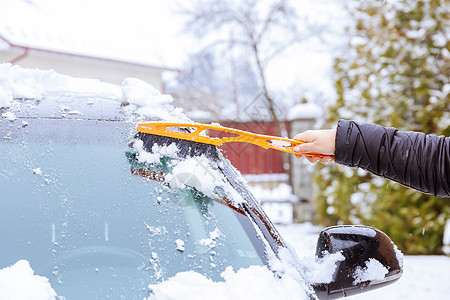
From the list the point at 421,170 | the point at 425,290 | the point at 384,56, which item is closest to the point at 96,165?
the point at 421,170

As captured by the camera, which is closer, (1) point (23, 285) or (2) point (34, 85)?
(1) point (23, 285)

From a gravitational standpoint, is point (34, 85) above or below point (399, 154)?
above

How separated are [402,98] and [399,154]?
169 inches

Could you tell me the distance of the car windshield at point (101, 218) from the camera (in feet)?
4.55

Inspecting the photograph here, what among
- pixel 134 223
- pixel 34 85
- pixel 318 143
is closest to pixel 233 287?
pixel 134 223

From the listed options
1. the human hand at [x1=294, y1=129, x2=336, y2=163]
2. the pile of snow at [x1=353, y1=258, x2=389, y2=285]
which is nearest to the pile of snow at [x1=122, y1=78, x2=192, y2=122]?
the human hand at [x1=294, y1=129, x2=336, y2=163]

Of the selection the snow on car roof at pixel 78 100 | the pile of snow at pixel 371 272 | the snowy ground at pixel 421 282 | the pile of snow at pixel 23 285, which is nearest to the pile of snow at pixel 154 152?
the snow on car roof at pixel 78 100

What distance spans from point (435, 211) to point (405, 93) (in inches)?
55.3

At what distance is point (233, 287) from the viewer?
53.6 inches

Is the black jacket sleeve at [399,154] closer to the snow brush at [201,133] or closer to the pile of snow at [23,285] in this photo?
the snow brush at [201,133]

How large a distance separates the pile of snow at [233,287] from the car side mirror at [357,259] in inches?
9.0

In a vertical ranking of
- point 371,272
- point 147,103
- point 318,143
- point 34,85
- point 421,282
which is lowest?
point 421,282

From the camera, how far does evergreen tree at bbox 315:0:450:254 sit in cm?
549

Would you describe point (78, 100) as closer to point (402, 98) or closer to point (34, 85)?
point (34, 85)
